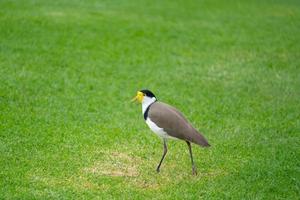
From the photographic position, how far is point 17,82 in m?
9.85

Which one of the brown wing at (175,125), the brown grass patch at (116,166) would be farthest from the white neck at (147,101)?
the brown grass patch at (116,166)

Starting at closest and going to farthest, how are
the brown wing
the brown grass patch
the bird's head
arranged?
the brown wing < the brown grass patch < the bird's head

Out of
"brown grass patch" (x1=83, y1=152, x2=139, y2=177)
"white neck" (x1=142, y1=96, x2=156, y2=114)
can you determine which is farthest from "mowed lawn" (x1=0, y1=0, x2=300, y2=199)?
"white neck" (x1=142, y1=96, x2=156, y2=114)

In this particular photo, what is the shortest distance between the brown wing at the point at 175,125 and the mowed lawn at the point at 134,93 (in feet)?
1.67

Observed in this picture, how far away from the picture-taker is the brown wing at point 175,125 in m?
6.64

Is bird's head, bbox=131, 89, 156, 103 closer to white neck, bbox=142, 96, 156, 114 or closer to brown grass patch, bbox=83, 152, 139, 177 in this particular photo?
white neck, bbox=142, 96, 156, 114

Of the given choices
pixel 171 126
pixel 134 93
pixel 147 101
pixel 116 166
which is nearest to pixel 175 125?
pixel 171 126

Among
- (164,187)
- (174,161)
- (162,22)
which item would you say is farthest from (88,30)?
(164,187)

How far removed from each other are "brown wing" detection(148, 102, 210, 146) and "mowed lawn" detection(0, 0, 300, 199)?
1.67 ft

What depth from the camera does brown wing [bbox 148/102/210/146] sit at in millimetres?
6641

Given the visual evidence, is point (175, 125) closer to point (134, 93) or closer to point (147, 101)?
point (147, 101)

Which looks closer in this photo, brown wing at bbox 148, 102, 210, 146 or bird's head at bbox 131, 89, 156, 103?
brown wing at bbox 148, 102, 210, 146

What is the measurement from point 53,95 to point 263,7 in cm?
1064

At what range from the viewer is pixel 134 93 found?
10.0 metres
